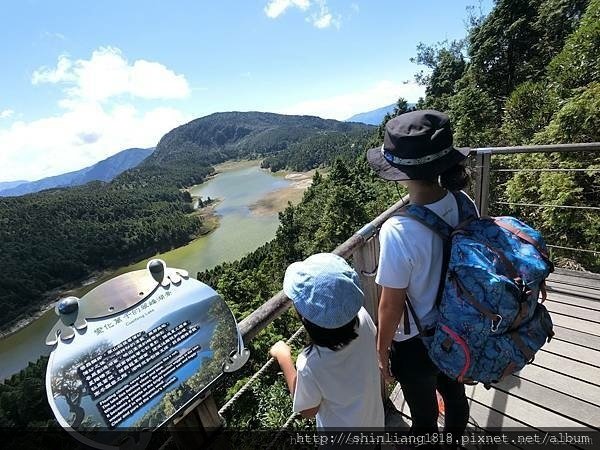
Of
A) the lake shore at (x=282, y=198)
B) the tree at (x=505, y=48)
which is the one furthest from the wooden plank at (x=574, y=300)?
the lake shore at (x=282, y=198)

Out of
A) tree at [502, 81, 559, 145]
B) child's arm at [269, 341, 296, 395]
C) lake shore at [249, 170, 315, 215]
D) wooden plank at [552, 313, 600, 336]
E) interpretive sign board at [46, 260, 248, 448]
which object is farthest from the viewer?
lake shore at [249, 170, 315, 215]

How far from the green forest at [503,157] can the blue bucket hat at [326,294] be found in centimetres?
194

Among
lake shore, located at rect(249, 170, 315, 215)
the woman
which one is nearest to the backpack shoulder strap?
the woman

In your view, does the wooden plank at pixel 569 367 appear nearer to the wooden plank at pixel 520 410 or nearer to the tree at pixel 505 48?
the wooden plank at pixel 520 410

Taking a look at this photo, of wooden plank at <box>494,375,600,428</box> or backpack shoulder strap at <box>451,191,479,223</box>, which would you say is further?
wooden plank at <box>494,375,600,428</box>

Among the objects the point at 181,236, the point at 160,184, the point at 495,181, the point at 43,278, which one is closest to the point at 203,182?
the point at 160,184

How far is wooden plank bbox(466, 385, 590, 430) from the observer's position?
1.82 meters

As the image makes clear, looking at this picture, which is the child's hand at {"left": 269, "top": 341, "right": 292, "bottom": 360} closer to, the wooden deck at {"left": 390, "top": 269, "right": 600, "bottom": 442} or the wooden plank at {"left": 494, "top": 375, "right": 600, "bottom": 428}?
the wooden deck at {"left": 390, "top": 269, "right": 600, "bottom": 442}

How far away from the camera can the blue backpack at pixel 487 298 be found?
115 cm

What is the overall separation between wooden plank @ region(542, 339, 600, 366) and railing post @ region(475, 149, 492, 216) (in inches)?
45.8

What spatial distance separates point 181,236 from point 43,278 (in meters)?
22.7

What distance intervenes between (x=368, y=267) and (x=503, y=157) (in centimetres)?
566

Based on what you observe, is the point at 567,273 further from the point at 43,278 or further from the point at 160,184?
the point at 160,184

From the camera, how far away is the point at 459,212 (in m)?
1.36
